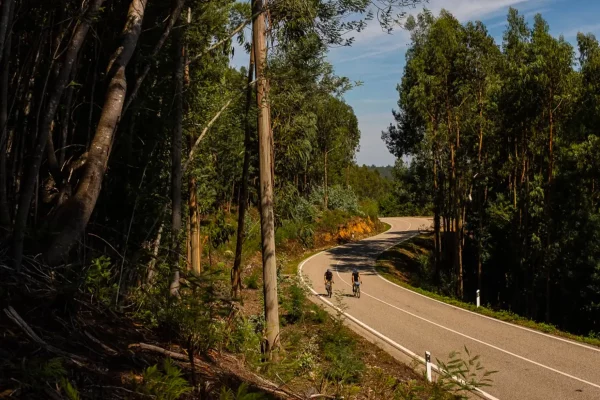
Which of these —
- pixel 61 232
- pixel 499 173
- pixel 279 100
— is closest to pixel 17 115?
pixel 61 232

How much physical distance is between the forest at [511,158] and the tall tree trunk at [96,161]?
21931 millimetres

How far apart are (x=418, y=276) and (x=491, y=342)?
1784 centimetres

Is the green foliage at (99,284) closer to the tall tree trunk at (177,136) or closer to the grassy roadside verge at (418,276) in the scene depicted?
the tall tree trunk at (177,136)

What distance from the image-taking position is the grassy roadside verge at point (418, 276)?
16830 millimetres

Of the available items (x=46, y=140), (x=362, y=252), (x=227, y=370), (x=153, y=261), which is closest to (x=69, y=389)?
(x=227, y=370)

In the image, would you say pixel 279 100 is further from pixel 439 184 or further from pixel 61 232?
pixel 439 184

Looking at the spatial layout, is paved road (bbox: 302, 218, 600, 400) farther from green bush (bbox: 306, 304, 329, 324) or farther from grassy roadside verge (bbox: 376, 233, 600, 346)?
green bush (bbox: 306, 304, 329, 324)

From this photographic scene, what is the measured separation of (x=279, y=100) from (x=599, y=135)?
61.5 feet

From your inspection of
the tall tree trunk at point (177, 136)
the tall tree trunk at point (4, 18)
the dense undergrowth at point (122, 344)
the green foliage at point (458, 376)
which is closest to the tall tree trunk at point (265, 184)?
the tall tree trunk at point (177, 136)

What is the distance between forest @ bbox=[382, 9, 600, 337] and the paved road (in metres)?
6.93

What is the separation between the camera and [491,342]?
14.7 metres

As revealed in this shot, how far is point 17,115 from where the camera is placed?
15.8 ft

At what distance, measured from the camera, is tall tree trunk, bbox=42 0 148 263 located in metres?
4.38

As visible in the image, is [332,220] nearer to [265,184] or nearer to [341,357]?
[341,357]
